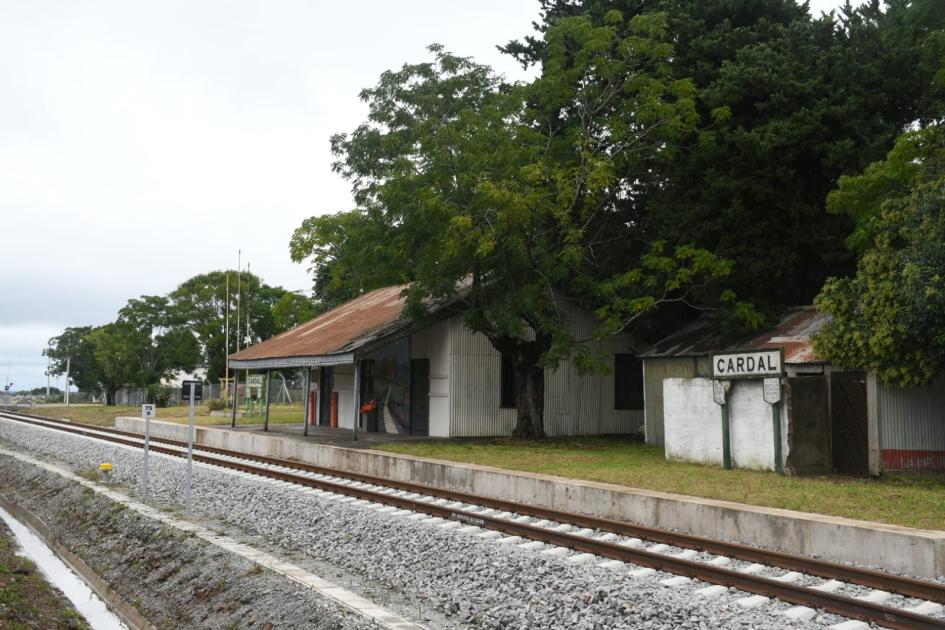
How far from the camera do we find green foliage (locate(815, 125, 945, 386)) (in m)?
14.6

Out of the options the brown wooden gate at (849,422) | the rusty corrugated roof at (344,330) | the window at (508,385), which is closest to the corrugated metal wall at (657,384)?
the window at (508,385)

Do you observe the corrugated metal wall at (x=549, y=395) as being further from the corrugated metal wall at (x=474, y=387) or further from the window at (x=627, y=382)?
the window at (x=627, y=382)

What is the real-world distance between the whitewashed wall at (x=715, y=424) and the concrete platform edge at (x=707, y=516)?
4.28 meters

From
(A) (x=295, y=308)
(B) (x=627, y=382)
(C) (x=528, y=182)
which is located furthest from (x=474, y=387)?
(A) (x=295, y=308)

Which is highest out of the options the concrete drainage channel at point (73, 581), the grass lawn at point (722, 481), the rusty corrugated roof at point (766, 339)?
the rusty corrugated roof at point (766, 339)

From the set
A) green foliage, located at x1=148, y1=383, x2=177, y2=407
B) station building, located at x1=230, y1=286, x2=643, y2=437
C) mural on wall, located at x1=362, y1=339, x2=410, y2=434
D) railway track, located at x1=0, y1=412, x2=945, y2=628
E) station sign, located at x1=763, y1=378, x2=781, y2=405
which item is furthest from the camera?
green foliage, located at x1=148, y1=383, x2=177, y2=407

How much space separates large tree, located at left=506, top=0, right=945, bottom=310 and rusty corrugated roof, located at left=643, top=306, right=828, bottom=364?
0.88 meters

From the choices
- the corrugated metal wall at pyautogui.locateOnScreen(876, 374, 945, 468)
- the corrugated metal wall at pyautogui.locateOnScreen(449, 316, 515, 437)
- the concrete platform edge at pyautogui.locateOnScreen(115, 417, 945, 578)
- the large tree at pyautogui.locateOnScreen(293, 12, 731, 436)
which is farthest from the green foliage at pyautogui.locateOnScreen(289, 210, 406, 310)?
the corrugated metal wall at pyautogui.locateOnScreen(876, 374, 945, 468)

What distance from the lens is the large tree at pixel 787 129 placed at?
68.5 ft

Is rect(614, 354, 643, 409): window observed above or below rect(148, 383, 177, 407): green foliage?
above

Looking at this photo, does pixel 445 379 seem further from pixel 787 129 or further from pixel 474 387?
pixel 787 129

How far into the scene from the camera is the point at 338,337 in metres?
27.2

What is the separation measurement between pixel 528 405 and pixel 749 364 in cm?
950

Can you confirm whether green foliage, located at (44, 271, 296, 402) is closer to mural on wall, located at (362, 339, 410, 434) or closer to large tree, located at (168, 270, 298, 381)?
large tree, located at (168, 270, 298, 381)
